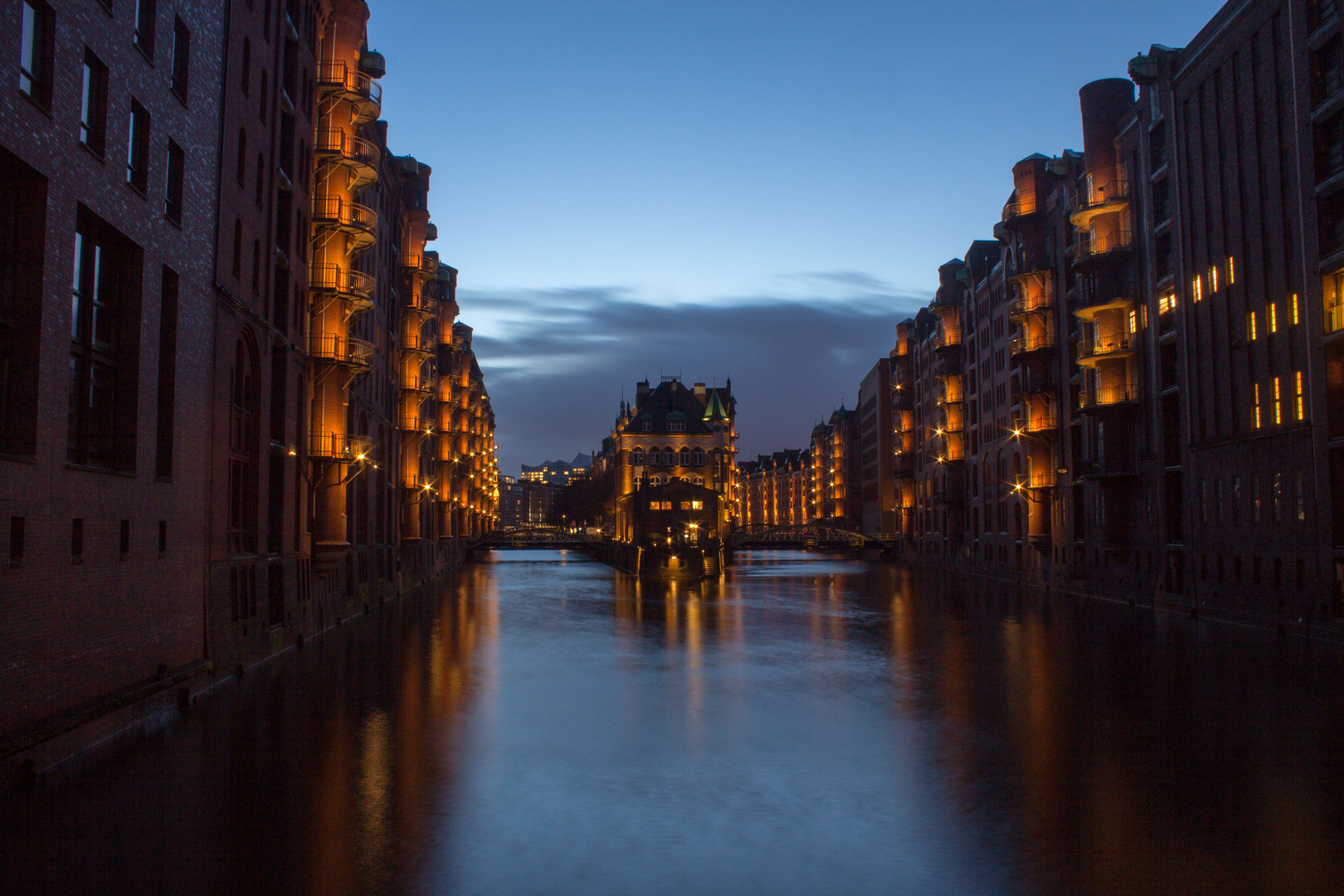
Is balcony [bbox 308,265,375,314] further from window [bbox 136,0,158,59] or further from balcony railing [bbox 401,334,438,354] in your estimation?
balcony railing [bbox 401,334,438,354]

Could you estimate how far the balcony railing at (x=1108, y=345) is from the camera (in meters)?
54.4

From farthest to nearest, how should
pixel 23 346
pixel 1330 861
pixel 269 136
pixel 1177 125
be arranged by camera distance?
pixel 1177 125, pixel 269 136, pixel 23 346, pixel 1330 861

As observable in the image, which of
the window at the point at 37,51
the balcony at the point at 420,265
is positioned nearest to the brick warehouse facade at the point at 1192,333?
the window at the point at 37,51

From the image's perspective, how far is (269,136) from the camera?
110 feet

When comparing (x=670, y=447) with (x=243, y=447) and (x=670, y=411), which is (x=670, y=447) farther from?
(x=243, y=447)

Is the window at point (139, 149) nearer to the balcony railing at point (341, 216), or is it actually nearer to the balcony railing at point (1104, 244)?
the balcony railing at point (341, 216)

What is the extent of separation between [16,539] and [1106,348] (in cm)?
5051

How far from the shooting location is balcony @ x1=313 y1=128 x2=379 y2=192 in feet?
129

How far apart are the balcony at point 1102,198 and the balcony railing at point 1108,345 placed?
6.19m

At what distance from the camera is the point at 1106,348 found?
2181 inches

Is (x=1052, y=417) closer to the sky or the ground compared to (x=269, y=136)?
closer to the ground

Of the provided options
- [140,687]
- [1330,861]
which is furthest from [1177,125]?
[140,687]

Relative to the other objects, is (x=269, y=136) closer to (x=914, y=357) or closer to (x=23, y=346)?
(x=23, y=346)

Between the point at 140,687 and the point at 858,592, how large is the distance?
5132 cm
